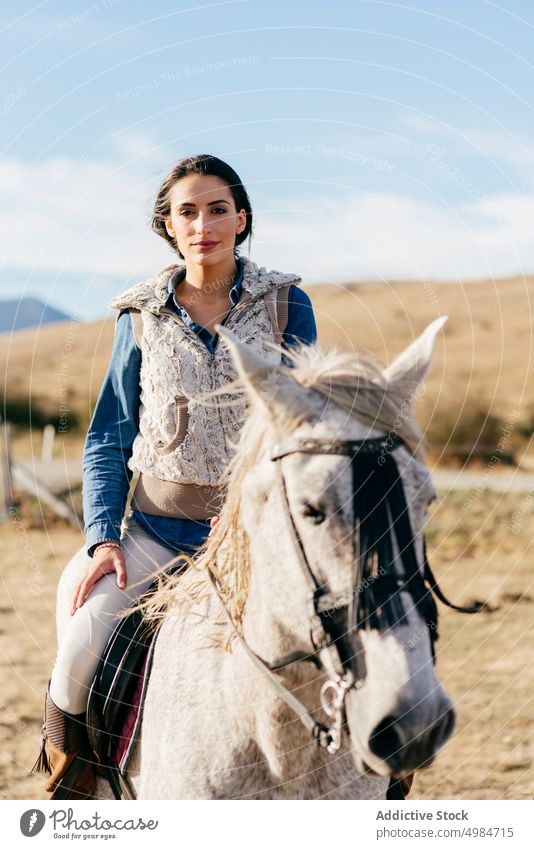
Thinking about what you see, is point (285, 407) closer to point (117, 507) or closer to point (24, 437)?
point (117, 507)

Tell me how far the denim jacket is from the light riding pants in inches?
6.6

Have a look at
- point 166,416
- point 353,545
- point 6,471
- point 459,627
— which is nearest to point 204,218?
point 166,416

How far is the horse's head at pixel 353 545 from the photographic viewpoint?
A: 6.95 feet

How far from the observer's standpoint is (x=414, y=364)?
8.36ft

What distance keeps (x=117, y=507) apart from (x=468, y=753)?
15.5 feet

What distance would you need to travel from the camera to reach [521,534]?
1384 centimetres

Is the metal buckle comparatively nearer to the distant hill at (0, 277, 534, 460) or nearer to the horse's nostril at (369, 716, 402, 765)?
the horse's nostril at (369, 716, 402, 765)

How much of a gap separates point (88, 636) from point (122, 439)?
856 millimetres

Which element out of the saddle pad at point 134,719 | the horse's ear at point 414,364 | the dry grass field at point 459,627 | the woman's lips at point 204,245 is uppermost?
the woman's lips at point 204,245

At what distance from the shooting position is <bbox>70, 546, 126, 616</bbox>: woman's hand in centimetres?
318

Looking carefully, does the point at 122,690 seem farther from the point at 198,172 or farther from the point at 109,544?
the point at 198,172

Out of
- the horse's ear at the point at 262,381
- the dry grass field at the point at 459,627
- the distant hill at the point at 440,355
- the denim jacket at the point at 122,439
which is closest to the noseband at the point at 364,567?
the horse's ear at the point at 262,381

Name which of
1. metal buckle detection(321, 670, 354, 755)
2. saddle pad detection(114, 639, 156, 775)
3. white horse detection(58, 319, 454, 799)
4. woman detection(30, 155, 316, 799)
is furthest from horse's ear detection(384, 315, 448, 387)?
saddle pad detection(114, 639, 156, 775)

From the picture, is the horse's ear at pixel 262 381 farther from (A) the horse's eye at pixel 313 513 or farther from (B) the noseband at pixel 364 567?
(A) the horse's eye at pixel 313 513
